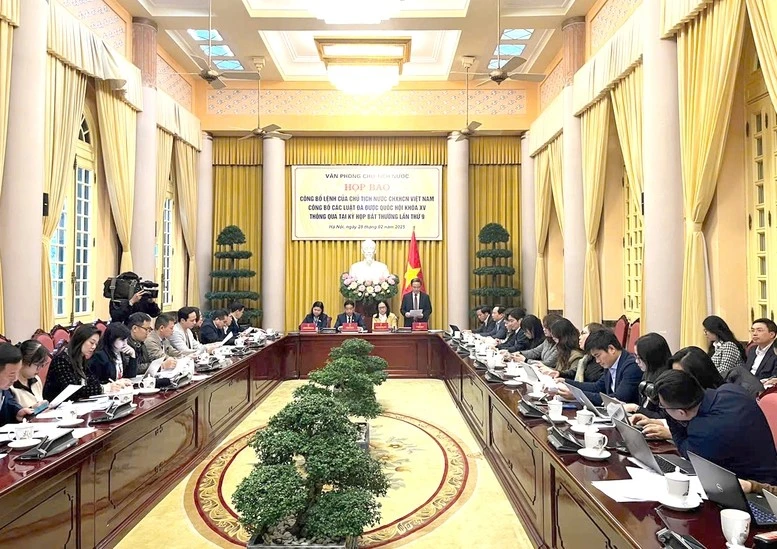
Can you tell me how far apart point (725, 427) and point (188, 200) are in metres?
8.57

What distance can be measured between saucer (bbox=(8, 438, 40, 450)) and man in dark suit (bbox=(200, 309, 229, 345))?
4.90 meters

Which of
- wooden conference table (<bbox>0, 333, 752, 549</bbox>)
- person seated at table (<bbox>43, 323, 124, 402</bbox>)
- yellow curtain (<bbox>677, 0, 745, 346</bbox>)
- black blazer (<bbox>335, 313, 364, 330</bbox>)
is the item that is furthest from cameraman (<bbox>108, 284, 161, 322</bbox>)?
yellow curtain (<bbox>677, 0, 745, 346</bbox>)

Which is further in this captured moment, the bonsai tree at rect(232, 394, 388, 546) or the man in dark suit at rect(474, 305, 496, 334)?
the man in dark suit at rect(474, 305, 496, 334)

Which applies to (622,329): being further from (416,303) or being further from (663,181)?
(416,303)

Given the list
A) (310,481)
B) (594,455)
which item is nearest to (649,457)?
(594,455)

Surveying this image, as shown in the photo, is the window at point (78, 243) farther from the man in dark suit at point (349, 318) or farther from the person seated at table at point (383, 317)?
the person seated at table at point (383, 317)

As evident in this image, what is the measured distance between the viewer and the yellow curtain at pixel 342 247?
33.2ft


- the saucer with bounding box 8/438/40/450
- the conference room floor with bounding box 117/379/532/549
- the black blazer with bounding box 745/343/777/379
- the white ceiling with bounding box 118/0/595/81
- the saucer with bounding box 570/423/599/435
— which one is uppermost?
the white ceiling with bounding box 118/0/595/81

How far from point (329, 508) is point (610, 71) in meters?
5.37

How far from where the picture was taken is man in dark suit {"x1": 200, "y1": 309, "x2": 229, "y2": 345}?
7.33 metres

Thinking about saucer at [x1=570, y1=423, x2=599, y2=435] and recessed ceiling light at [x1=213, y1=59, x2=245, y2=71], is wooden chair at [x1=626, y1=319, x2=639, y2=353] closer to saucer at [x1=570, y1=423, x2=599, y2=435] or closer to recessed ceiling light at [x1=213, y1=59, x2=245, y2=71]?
saucer at [x1=570, y1=423, x2=599, y2=435]

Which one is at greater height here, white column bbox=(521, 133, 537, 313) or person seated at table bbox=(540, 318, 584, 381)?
white column bbox=(521, 133, 537, 313)

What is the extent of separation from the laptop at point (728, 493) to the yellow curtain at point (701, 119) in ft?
10.5

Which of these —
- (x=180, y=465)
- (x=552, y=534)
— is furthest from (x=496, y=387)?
(x=180, y=465)
